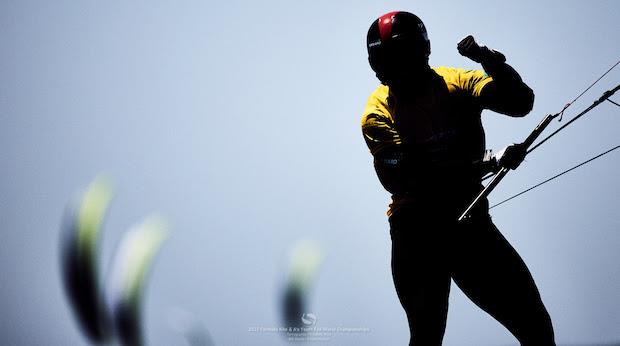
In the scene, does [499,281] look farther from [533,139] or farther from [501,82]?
[501,82]

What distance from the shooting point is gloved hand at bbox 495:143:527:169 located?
1.54 metres

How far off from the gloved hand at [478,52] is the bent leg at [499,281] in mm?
559

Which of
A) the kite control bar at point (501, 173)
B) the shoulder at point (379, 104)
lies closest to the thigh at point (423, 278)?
the kite control bar at point (501, 173)

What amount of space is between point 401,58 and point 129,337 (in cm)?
481

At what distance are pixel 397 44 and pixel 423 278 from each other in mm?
906

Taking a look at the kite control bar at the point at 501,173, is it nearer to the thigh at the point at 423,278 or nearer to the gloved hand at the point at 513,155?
the gloved hand at the point at 513,155

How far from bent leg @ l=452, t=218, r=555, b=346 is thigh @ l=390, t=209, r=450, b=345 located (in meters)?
0.06

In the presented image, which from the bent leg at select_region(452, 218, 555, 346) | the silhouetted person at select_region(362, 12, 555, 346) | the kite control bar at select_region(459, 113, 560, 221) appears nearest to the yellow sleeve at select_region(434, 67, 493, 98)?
the silhouetted person at select_region(362, 12, 555, 346)

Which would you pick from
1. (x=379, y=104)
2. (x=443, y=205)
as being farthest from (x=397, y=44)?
(x=443, y=205)

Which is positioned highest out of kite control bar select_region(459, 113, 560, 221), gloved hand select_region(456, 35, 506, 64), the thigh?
gloved hand select_region(456, 35, 506, 64)

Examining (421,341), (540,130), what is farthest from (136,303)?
(540,130)

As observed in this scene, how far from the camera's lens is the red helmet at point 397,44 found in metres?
1.83

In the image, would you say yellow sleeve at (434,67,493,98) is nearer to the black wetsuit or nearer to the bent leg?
the black wetsuit

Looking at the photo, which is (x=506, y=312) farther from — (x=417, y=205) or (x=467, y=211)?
(x=417, y=205)
